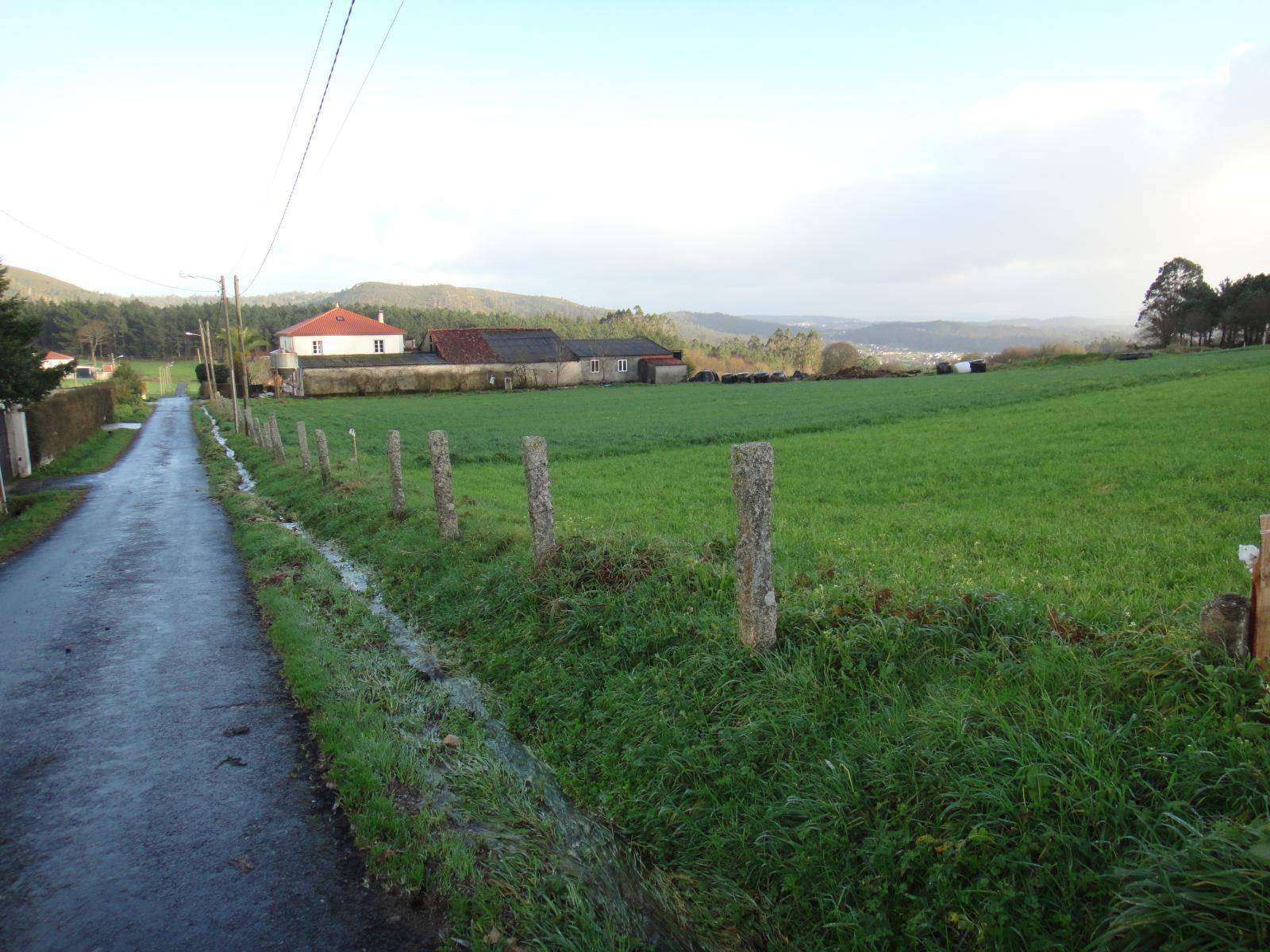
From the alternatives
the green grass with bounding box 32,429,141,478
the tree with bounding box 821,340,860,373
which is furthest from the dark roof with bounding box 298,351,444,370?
the tree with bounding box 821,340,860,373

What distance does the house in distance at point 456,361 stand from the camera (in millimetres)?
66625

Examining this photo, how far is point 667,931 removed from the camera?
160 inches

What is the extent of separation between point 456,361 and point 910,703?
70614 millimetres

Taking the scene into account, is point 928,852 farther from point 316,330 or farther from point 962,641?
point 316,330

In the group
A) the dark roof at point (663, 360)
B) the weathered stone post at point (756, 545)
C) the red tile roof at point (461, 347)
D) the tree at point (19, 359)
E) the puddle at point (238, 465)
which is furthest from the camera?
the dark roof at point (663, 360)

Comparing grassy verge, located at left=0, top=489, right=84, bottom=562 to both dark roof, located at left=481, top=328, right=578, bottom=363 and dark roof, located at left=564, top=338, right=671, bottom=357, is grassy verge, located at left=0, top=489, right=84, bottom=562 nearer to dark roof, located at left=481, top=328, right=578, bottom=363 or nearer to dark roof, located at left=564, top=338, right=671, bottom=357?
dark roof, located at left=481, top=328, right=578, bottom=363

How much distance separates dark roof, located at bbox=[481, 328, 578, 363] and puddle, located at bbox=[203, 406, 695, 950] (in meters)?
67.6

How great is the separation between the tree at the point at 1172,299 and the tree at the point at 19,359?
9242cm

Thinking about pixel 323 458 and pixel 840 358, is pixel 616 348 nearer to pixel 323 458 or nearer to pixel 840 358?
pixel 840 358

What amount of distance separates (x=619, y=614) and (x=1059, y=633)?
12.0 feet

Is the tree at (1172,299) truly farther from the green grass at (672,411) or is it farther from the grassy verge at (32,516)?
the grassy verge at (32,516)

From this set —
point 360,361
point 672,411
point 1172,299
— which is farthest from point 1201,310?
point 360,361

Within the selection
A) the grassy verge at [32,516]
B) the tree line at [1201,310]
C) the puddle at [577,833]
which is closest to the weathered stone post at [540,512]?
the puddle at [577,833]

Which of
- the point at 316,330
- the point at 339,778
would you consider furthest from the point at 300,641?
the point at 316,330
